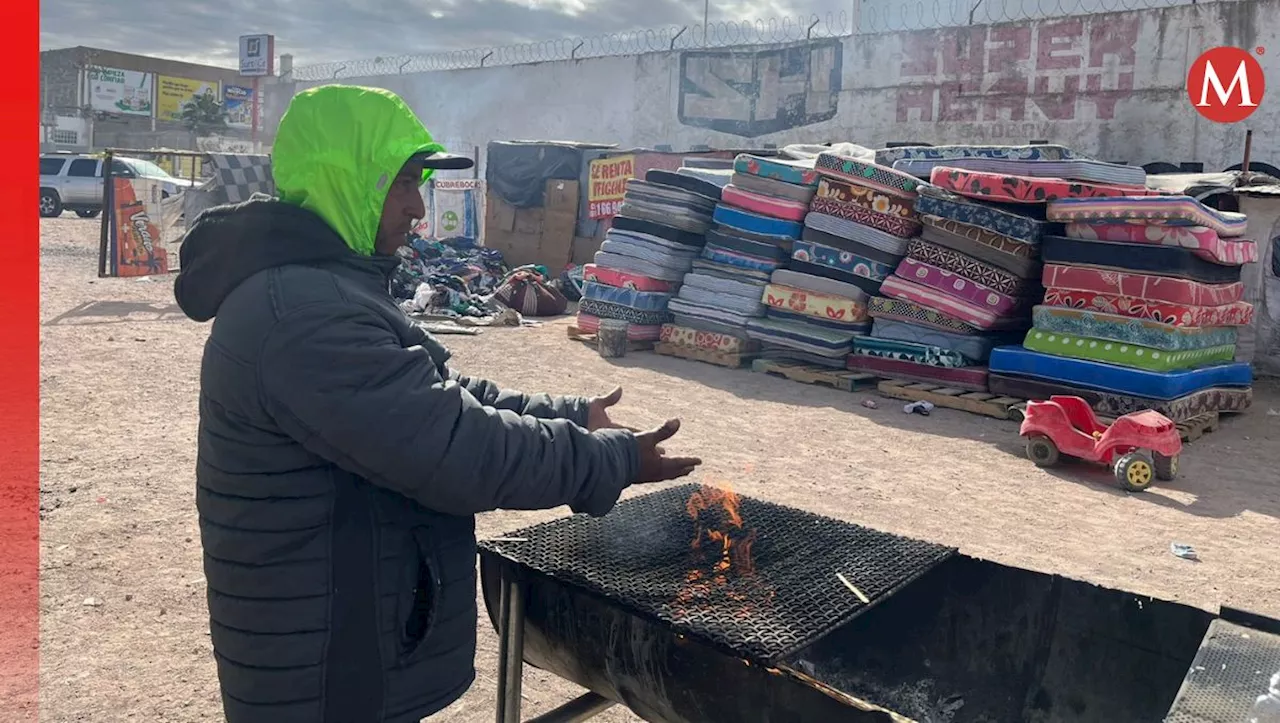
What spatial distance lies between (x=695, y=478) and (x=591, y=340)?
5329mm

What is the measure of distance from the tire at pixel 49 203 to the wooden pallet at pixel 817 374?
24.6 meters

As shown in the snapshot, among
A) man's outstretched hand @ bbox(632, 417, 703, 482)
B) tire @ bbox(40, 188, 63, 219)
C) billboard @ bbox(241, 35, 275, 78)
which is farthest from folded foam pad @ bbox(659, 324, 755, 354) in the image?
billboard @ bbox(241, 35, 275, 78)

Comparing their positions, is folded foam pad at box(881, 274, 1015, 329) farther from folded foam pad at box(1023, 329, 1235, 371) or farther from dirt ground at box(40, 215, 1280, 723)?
dirt ground at box(40, 215, 1280, 723)

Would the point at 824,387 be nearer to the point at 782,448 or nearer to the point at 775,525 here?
the point at 782,448

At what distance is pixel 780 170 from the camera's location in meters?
9.95

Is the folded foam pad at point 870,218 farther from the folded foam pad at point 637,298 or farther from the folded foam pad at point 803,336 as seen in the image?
the folded foam pad at point 637,298

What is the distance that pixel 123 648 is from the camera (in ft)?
12.4

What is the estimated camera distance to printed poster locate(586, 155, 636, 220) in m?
15.8

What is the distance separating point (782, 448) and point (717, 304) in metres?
3.41

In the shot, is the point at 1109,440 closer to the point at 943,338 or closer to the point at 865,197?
the point at 943,338

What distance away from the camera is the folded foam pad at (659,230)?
1070 cm

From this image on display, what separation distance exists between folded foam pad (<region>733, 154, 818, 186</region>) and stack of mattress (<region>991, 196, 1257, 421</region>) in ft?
8.00

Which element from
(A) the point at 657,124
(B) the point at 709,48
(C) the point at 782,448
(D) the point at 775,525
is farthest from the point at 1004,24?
(D) the point at 775,525

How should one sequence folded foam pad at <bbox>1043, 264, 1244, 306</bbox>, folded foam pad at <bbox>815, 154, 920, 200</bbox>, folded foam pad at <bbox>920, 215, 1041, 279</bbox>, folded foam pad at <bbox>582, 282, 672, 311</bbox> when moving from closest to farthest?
1. folded foam pad at <bbox>1043, 264, 1244, 306</bbox>
2. folded foam pad at <bbox>920, 215, 1041, 279</bbox>
3. folded foam pad at <bbox>815, 154, 920, 200</bbox>
4. folded foam pad at <bbox>582, 282, 672, 311</bbox>
